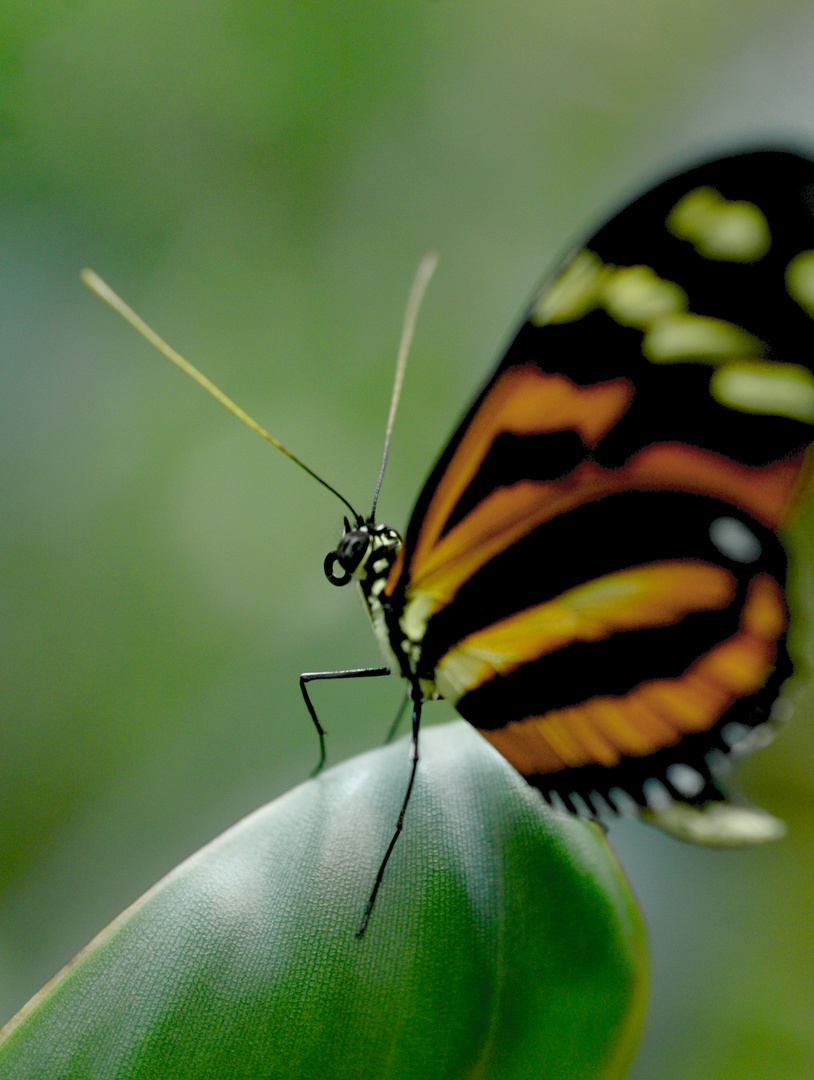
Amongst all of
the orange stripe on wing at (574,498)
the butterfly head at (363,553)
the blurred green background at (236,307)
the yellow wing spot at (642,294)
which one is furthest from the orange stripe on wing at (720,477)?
the blurred green background at (236,307)

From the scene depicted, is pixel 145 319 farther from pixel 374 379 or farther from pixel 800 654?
pixel 800 654

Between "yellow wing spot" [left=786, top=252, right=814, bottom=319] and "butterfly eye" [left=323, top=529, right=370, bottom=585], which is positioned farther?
"butterfly eye" [left=323, top=529, right=370, bottom=585]

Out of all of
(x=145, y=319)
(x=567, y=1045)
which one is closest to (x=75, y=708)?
(x=145, y=319)

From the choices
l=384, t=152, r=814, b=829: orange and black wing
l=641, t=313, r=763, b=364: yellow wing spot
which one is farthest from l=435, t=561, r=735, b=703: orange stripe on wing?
l=641, t=313, r=763, b=364: yellow wing spot

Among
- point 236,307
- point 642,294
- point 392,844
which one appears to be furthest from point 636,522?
point 236,307

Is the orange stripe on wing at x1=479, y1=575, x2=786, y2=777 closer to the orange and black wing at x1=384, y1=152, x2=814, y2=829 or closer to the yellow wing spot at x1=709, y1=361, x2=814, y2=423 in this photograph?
the orange and black wing at x1=384, y1=152, x2=814, y2=829

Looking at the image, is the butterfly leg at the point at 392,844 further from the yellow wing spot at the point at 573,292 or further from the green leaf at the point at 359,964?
the yellow wing spot at the point at 573,292
